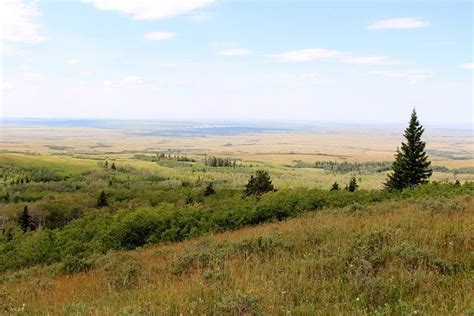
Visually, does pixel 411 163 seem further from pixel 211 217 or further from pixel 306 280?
pixel 306 280

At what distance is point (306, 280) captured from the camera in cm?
636

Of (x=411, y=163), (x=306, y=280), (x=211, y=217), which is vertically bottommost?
(x=211, y=217)

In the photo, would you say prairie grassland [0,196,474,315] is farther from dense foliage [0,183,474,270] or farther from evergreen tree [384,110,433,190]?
evergreen tree [384,110,433,190]

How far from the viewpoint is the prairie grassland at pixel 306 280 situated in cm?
533

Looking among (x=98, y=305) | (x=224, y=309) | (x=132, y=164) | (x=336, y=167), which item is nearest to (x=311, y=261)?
(x=224, y=309)

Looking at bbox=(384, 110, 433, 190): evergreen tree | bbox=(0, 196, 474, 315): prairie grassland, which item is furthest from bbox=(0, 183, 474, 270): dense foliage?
bbox=(384, 110, 433, 190): evergreen tree

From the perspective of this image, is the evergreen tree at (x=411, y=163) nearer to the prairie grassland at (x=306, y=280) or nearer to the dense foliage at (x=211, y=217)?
the dense foliage at (x=211, y=217)

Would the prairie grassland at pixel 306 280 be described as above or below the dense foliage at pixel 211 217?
above

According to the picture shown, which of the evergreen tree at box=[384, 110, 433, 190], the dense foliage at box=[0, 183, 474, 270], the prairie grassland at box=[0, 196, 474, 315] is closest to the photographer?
the prairie grassland at box=[0, 196, 474, 315]

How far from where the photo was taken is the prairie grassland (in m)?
5.33

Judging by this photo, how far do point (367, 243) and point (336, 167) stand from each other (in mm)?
176824

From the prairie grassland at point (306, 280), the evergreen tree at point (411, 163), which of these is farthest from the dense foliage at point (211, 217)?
the evergreen tree at point (411, 163)

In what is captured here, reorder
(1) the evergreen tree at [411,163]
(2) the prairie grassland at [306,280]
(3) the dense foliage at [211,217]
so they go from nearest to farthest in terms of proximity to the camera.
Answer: (2) the prairie grassland at [306,280] → (3) the dense foliage at [211,217] → (1) the evergreen tree at [411,163]

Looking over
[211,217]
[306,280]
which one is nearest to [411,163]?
[211,217]
